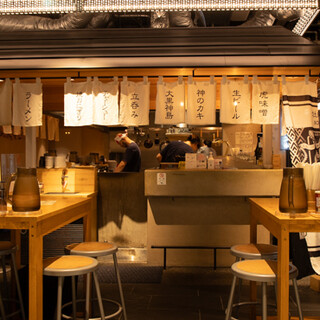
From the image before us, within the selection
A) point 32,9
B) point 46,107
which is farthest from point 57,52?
point 46,107

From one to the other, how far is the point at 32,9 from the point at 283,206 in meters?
2.93

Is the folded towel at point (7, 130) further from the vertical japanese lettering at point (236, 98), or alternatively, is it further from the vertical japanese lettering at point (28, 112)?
the vertical japanese lettering at point (236, 98)

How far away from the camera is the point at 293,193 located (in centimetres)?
287

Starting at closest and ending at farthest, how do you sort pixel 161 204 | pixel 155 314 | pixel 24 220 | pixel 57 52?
pixel 24 220, pixel 155 314, pixel 57 52, pixel 161 204

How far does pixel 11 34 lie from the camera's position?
5.22m

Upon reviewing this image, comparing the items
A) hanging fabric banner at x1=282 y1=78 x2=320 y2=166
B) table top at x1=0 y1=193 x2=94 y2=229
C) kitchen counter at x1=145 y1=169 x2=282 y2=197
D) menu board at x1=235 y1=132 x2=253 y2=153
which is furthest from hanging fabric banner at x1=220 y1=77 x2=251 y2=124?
menu board at x1=235 y1=132 x2=253 y2=153

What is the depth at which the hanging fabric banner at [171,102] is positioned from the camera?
513 cm

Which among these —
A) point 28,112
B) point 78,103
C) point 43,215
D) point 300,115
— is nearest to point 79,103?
point 78,103

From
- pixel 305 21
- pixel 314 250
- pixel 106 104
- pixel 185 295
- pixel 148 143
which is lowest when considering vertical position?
pixel 185 295

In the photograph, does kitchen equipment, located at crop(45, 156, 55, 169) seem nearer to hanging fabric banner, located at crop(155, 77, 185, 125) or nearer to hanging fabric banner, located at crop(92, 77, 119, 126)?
hanging fabric banner, located at crop(92, 77, 119, 126)

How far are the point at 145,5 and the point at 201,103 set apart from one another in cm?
181

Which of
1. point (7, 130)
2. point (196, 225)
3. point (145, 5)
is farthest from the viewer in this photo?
point (7, 130)

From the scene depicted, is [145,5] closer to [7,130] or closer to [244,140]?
[7,130]

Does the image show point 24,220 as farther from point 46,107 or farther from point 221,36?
point 46,107
